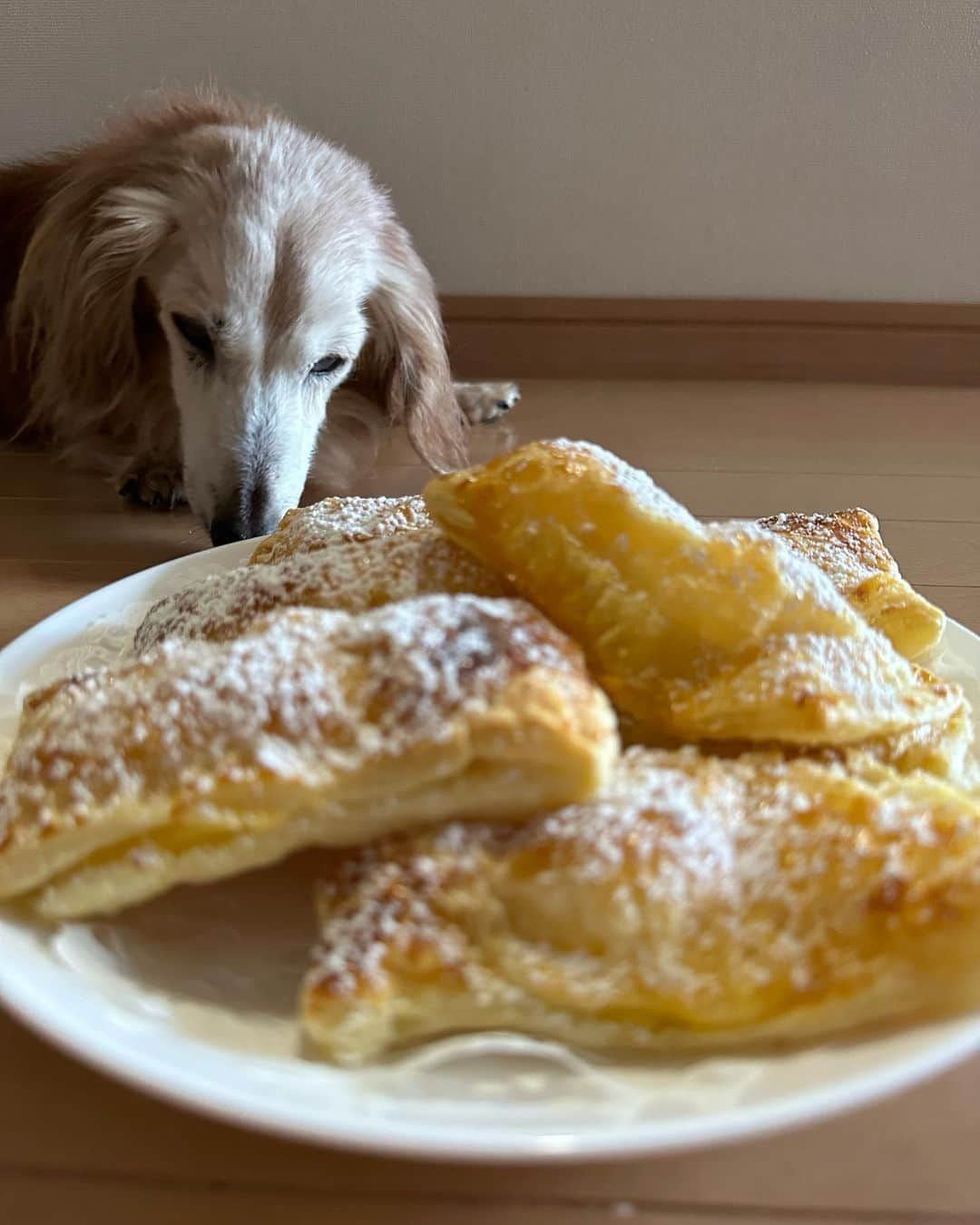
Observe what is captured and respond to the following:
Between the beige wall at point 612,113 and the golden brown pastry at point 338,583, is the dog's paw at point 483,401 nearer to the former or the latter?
the beige wall at point 612,113

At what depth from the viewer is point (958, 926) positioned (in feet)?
1.68

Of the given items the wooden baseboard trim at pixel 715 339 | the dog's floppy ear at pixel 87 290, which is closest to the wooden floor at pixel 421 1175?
the dog's floppy ear at pixel 87 290

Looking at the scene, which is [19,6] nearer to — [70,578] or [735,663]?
[70,578]

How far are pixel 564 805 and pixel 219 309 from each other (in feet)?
3.51

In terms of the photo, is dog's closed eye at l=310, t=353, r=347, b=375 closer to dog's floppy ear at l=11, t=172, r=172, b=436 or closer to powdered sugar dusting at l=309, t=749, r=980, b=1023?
dog's floppy ear at l=11, t=172, r=172, b=436

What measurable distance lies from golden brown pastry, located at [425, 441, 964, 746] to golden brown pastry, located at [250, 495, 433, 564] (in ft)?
0.48

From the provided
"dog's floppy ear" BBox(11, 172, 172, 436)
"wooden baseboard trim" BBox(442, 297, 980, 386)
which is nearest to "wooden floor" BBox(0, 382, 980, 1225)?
"dog's floppy ear" BBox(11, 172, 172, 436)

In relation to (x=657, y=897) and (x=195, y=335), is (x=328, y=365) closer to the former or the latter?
(x=195, y=335)

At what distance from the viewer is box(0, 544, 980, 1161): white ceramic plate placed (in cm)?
45

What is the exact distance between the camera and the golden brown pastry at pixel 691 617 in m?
0.64

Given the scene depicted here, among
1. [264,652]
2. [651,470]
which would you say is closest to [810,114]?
[651,470]

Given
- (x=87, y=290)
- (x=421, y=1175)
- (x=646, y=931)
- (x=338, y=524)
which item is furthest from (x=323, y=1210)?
(x=87, y=290)

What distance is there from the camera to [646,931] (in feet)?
1.69

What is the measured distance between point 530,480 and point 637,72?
1.45 metres
